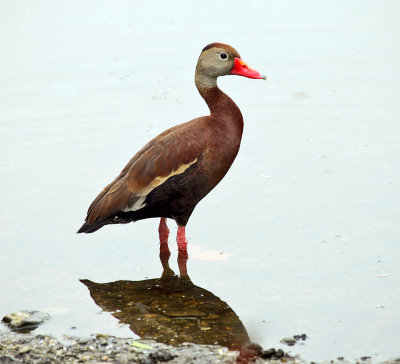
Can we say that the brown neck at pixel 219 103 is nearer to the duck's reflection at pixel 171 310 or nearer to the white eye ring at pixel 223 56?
the white eye ring at pixel 223 56

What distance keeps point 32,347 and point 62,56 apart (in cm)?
843

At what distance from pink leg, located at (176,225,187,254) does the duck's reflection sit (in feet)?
0.52

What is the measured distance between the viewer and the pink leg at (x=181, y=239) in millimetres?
8766

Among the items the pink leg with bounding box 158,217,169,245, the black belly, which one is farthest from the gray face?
the pink leg with bounding box 158,217,169,245

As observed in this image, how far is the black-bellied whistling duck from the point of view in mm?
8508

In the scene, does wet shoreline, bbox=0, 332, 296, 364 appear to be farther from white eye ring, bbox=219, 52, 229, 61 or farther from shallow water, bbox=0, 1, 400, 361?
white eye ring, bbox=219, 52, 229, 61

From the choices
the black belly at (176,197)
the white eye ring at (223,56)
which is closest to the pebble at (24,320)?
the black belly at (176,197)

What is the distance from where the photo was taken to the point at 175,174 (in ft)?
27.8

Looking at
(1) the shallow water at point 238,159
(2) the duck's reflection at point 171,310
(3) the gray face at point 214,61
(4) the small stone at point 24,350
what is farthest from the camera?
(3) the gray face at point 214,61

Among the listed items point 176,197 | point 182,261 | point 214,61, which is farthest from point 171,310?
point 214,61

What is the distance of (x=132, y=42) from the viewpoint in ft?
49.3

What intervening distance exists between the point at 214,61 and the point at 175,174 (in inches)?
53.2

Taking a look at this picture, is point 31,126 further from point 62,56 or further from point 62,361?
point 62,361

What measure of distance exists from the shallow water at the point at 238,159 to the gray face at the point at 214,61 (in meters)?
1.58
